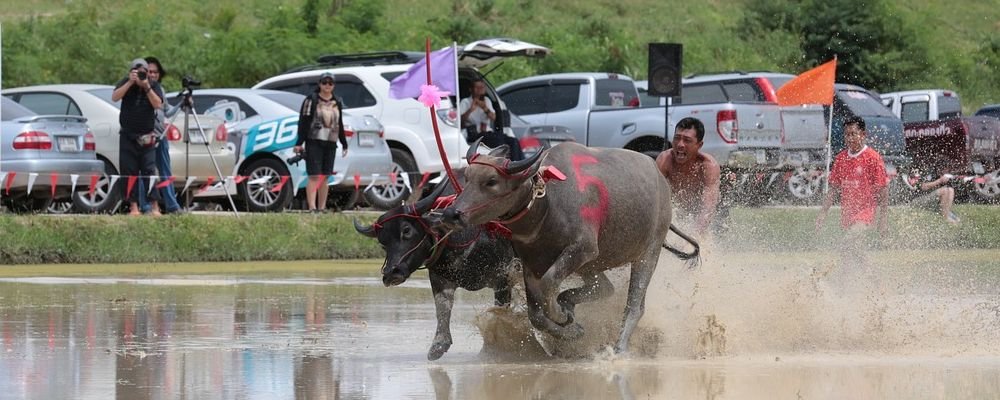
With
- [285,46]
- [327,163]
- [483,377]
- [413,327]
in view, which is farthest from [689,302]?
[285,46]

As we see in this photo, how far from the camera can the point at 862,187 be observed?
1270cm

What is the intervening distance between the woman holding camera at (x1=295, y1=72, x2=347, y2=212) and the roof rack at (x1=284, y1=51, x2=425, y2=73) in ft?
13.7

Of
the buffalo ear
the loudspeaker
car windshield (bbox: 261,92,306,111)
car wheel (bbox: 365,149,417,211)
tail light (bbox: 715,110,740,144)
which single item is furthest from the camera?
tail light (bbox: 715,110,740,144)

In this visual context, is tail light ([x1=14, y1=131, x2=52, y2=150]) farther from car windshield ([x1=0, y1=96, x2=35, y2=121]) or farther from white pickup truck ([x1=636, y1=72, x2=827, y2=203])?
white pickup truck ([x1=636, y1=72, x2=827, y2=203])

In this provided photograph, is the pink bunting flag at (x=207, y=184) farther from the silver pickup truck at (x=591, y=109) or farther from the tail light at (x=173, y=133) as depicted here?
the silver pickup truck at (x=591, y=109)

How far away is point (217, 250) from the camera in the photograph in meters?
17.2

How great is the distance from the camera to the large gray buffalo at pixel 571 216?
892 centimetres

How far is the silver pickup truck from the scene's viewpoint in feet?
83.7

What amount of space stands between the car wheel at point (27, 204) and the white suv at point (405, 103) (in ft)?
13.2

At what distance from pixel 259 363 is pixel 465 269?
4.15 feet

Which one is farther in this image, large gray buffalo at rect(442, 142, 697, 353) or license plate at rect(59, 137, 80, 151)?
license plate at rect(59, 137, 80, 151)

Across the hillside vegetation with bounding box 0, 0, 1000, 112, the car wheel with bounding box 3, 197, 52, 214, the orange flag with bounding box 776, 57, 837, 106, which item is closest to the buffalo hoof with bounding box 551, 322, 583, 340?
the car wheel with bounding box 3, 197, 52, 214

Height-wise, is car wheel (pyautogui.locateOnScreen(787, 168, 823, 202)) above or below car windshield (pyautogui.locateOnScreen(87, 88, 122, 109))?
below

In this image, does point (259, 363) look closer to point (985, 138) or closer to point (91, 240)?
point (91, 240)
